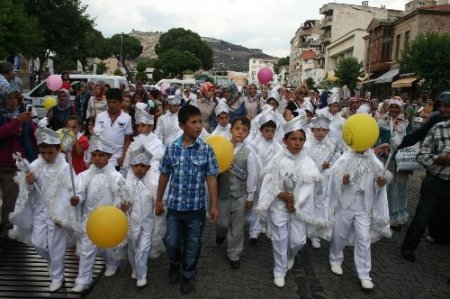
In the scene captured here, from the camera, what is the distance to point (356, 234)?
4781mm

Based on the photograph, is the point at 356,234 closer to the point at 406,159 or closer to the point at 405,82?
the point at 406,159

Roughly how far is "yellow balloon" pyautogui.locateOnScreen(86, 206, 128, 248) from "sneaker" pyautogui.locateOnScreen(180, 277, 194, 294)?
887 millimetres

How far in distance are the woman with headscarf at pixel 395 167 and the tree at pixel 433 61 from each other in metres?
19.6

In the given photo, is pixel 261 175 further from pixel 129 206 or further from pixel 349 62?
pixel 349 62

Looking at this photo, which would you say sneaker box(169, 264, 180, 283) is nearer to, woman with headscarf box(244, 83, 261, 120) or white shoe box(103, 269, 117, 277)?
white shoe box(103, 269, 117, 277)

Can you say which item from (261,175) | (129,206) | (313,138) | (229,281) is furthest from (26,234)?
(313,138)

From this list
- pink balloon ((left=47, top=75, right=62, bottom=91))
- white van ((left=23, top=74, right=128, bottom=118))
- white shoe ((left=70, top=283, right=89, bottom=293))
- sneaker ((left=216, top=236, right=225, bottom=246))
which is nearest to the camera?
white shoe ((left=70, top=283, right=89, bottom=293))

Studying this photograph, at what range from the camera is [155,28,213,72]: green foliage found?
316ft

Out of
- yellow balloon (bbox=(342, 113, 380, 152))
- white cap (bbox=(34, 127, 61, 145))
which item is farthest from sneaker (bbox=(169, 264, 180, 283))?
yellow balloon (bbox=(342, 113, 380, 152))

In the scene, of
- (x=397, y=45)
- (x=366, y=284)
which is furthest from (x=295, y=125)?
(x=397, y=45)

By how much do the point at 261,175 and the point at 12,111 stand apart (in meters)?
3.24

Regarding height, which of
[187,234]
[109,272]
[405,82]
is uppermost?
[405,82]

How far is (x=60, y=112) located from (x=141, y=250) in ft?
14.7

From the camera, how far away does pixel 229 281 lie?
4.69 meters
